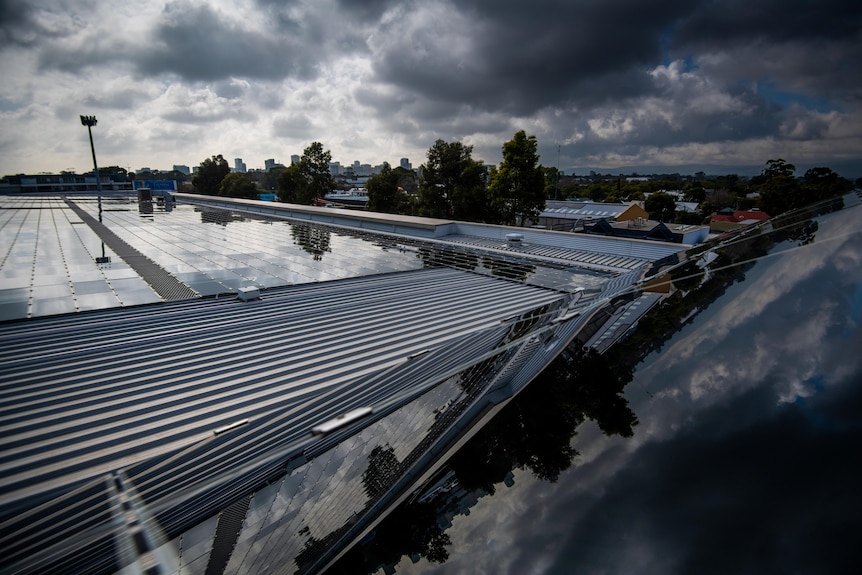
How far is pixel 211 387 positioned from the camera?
13.1 ft

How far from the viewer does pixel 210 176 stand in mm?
52406

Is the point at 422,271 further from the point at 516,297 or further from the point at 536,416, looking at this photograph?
the point at 536,416

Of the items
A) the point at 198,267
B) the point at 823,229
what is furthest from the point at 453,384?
the point at 823,229

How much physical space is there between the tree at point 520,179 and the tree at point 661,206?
29.4 m

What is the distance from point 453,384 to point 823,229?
8119 millimetres

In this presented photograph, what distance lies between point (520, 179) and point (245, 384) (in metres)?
20.2

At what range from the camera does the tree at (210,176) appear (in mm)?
52031

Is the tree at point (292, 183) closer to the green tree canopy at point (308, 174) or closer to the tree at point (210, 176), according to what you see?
the green tree canopy at point (308, 174)

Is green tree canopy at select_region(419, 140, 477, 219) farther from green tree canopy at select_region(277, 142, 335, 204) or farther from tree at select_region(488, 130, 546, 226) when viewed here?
green tree canopy at select_region(277, 142, 335, 204)

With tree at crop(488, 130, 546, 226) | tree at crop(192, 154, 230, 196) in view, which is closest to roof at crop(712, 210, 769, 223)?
tree at crop(488, 130, 546, 226)

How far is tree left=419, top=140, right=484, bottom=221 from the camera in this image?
81.2 ft

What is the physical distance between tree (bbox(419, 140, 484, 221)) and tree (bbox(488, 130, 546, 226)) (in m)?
2.31

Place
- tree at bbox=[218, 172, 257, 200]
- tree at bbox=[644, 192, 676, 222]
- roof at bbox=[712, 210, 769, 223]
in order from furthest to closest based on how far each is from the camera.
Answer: tree at bbox=[218, 172, 257, 200] → tree at bbox=[644, 192, 676, 222] → roof at bbox=[712, 210, 769, 223]

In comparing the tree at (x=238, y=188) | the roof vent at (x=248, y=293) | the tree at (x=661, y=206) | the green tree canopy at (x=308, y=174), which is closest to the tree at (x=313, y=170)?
the green tree canopy at (x=308, y=174)
